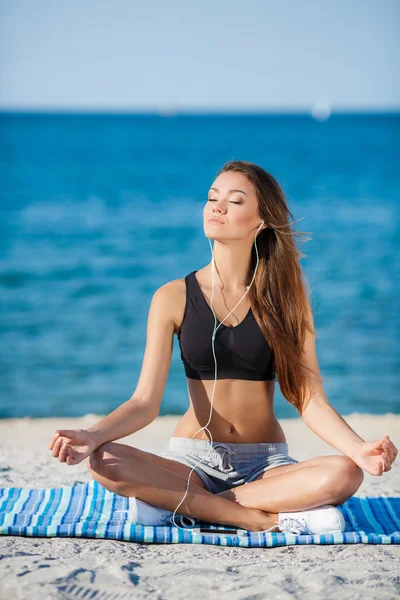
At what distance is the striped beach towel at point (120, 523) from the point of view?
374 centimetres

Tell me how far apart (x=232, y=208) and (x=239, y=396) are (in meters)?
0.90

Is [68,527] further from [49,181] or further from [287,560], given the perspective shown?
[49,181]

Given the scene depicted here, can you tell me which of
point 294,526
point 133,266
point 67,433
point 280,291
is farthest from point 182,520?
point 133,266

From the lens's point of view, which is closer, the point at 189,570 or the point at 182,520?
the point at 189,570

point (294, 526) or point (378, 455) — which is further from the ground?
point (378, 455)

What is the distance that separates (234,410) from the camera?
4.17 metres

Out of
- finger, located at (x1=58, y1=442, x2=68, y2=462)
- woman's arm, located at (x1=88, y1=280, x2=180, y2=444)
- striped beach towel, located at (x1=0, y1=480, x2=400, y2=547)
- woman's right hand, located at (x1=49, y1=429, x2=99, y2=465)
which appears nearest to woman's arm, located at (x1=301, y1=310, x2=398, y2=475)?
striped beach towel, located at (x1=0, y1=480, x2=400, y2=547)

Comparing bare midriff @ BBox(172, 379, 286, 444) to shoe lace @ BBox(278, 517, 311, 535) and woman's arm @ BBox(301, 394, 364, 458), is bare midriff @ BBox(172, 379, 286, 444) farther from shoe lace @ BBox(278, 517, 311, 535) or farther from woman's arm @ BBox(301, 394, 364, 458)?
shoe lace @ BBox(278, 517, 311, 535)

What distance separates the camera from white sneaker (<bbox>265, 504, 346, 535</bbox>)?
388cm

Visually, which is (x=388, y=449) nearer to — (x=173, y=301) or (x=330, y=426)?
(x=330, y=426)

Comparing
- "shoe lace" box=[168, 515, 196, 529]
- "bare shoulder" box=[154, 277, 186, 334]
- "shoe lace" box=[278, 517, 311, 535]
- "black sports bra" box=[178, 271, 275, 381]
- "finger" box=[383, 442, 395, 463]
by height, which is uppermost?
"bare shoulder" box=[154, 277, 186, 334]

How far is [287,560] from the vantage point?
353 centimetres

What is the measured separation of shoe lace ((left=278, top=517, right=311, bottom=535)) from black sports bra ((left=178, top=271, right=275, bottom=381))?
2.21 feet

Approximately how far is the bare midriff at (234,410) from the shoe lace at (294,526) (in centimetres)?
44
